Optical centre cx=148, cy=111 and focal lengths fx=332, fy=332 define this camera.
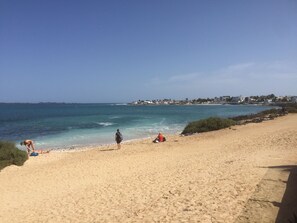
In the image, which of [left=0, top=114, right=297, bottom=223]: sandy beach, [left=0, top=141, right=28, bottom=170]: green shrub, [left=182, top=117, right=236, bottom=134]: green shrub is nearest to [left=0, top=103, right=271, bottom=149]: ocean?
[left=182, top=117, right=236, bottom=134]: green shrub

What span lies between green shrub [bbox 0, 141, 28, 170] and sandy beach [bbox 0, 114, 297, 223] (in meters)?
0.49

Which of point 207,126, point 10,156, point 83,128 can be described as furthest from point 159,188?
point 83,128

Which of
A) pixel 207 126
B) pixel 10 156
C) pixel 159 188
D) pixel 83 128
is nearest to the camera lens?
pixel 159 188

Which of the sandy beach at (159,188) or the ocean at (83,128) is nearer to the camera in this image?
the sandy beach at (159,188)

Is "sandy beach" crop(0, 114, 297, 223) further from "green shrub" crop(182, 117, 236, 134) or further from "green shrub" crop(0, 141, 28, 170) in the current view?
"green shrub" crop(182, 117, 236, 134)

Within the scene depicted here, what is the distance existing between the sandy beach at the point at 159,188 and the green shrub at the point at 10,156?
486mm

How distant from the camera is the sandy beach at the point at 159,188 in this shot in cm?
768

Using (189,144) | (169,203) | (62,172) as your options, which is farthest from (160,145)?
(169,203)

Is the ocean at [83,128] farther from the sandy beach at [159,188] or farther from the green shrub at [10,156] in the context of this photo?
the sandy beach at [159,188]

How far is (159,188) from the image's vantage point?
33.4 ft

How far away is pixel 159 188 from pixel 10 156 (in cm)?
998

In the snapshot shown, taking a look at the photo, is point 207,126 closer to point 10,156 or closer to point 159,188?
point 10,156

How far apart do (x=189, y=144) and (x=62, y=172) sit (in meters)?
9.17

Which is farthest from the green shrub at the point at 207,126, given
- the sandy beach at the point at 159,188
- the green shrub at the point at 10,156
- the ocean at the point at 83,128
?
the green shrub at the point at 10,156
